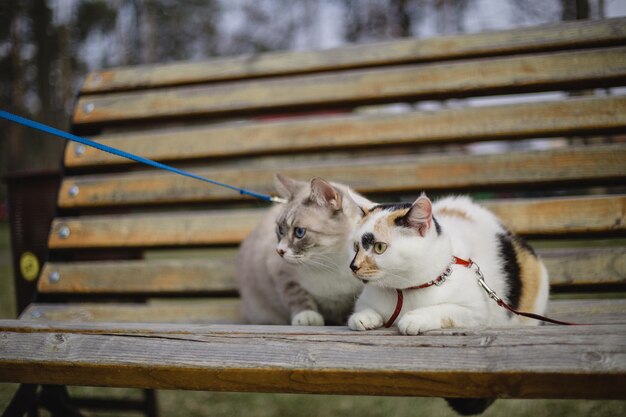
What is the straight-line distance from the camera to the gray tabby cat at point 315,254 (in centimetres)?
172

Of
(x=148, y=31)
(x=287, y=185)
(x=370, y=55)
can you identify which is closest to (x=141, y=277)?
(x=287, y=185)

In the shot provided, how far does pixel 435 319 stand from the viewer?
1225mm

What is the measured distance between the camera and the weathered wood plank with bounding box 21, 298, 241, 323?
216cm

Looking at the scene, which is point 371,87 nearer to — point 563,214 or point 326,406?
point 563,214

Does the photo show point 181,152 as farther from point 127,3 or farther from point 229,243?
point 127,3

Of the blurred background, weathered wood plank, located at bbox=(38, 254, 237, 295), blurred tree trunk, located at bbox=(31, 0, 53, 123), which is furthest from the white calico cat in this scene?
blurred tree trunk, located at bbox=(31, 0, 53, 123)

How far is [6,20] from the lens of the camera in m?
12.8

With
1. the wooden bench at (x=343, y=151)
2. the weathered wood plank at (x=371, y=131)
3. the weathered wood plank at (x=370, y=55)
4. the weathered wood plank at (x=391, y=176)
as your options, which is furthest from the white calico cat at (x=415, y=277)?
the weathered wood plank at (x=370, y=55)

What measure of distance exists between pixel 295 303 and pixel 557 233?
1.10 meters

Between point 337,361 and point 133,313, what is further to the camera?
point 133,313

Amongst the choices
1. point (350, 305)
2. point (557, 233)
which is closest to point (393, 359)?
point (350, 305)

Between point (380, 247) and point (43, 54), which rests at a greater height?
point (43, 54)

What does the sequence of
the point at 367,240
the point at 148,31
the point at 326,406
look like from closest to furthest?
1. the point at 367,240
2. the point at 326,406
3. the point at 148,31

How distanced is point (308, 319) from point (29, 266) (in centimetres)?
167
